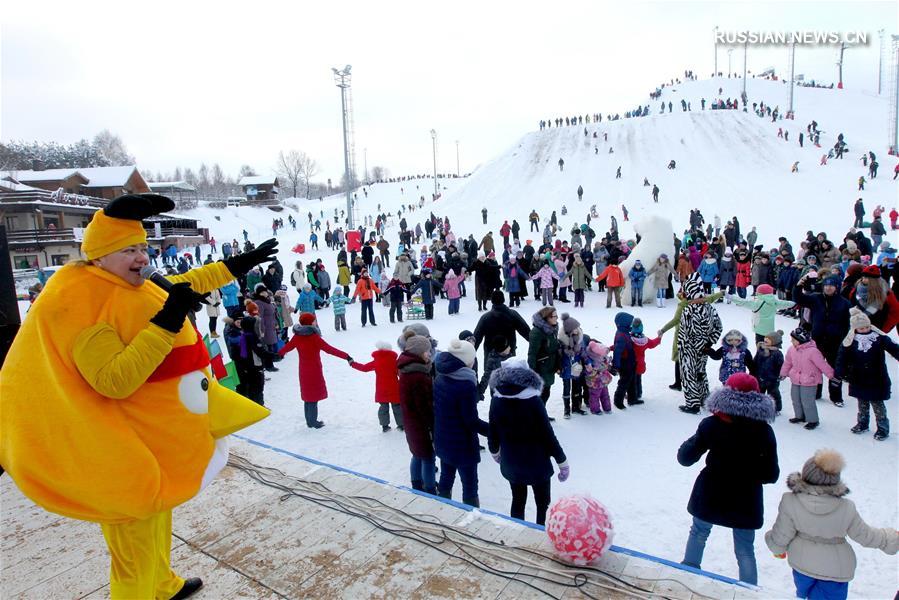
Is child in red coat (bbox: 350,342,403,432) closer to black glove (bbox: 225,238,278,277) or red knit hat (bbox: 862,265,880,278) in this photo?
black glove (bbox: 225,238,278,277)

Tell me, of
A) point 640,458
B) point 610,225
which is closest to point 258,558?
point 640,458

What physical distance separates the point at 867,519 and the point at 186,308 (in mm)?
5247

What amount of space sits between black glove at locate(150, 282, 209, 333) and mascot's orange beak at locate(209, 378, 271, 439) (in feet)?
1.78

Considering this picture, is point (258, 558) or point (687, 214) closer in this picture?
point (258, 558)

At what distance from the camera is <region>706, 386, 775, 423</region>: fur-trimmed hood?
3156mm

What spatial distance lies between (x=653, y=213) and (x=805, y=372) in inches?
978

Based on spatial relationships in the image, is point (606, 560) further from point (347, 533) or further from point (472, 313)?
point (472, 313)

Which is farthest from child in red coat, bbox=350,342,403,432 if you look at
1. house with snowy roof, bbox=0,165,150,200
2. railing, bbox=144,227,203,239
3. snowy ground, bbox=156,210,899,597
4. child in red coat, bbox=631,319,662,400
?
house with snowy roof, bbox=0,165,150,200

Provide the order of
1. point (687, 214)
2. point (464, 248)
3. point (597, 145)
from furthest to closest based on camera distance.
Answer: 1. point (597, 145)
2. point (687, 214)
3. point (464, 248)

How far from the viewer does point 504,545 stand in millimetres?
3262

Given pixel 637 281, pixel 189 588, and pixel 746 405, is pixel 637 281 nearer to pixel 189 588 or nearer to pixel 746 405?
pixel 746 405

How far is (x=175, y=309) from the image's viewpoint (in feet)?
7.03

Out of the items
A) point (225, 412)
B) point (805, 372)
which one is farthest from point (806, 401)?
point (225, 412)

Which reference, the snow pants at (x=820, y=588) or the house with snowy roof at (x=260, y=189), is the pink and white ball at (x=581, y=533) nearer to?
the snow pants at (x=820, y=588)
